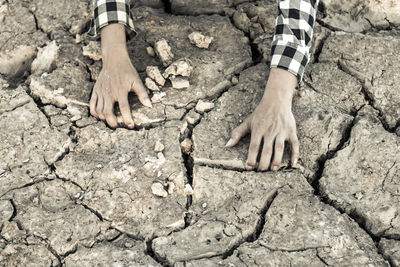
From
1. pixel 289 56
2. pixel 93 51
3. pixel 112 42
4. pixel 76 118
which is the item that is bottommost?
pixel 76 118

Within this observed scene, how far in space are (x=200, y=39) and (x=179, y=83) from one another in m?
0.32

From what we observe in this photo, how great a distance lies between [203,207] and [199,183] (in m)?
0.11

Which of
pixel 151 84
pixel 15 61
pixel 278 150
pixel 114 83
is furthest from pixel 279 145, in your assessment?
pixel 15 61

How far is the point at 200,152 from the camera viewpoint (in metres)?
1.96

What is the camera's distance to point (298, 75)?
1964 mm

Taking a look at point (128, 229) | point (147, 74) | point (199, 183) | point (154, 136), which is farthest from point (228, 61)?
point (128, 229)

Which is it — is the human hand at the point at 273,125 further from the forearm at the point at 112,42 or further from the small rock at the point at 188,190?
the forearm at the point at 112,42

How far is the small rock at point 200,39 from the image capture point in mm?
2311

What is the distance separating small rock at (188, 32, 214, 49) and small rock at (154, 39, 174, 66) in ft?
0.51

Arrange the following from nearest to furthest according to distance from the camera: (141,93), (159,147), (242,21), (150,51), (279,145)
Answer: (279,145), (159,147), (141,93), (150,51), (242,21)

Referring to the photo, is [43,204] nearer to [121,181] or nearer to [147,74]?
[121,181]

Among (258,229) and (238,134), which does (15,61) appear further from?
(258,229)

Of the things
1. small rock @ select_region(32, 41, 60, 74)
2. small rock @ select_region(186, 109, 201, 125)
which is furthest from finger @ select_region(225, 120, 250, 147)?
small rock @ select_region(32, 41, 60, 74)

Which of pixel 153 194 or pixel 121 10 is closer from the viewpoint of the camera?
pixel 153 194
